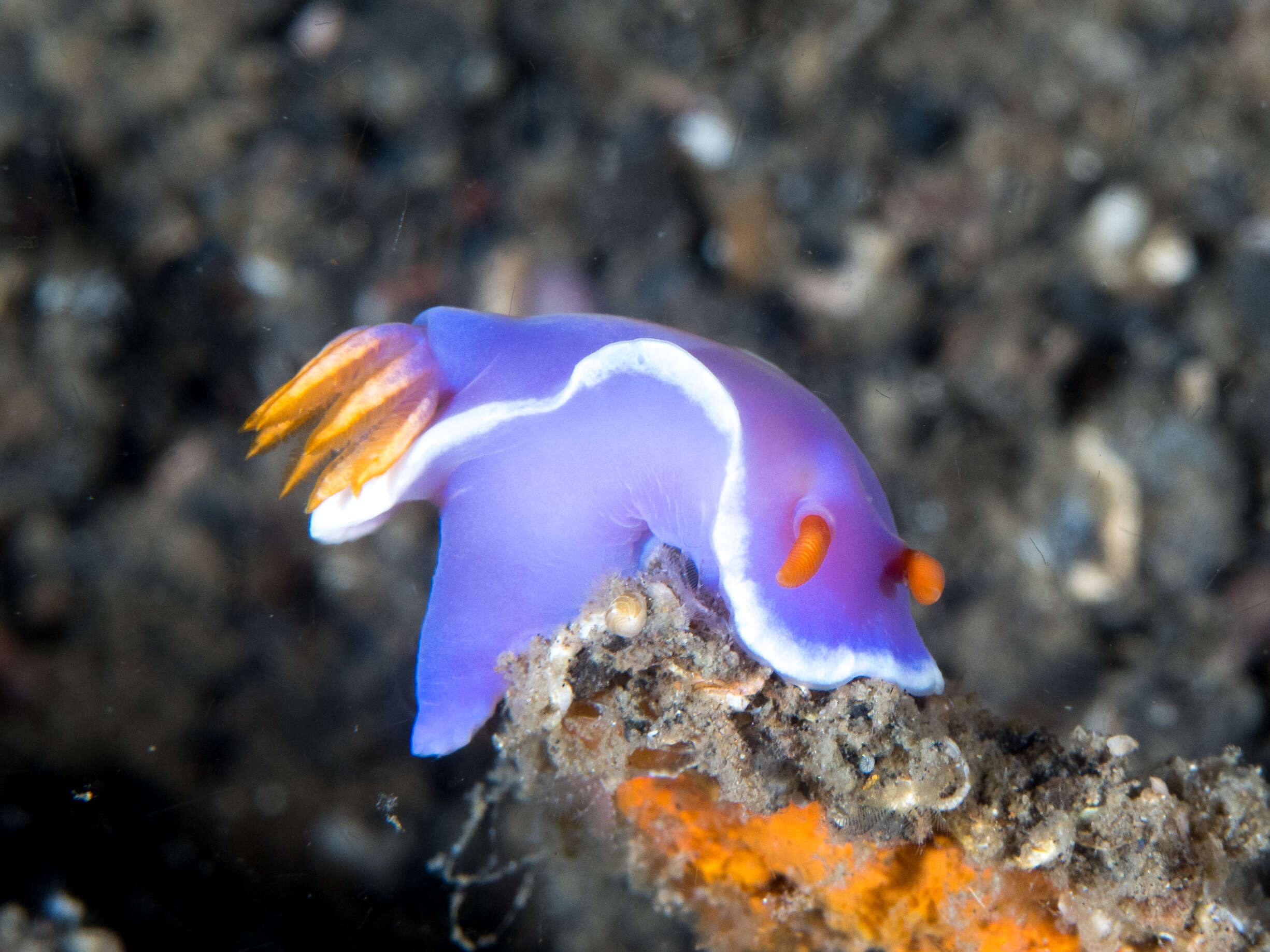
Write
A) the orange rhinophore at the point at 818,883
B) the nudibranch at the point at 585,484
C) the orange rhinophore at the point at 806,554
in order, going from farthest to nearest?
the orange rhinophore at the point at 818,883 < the nudibranch at the point at 585,484 < the orange rhinophore at the point at 806,554

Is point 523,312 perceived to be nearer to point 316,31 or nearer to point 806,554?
point 316,31

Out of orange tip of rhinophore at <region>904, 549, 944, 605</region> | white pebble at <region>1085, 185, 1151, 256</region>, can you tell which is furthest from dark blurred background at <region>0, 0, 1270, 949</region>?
orange tip of rhinophore at <region>904, 549, 944, 605</region>

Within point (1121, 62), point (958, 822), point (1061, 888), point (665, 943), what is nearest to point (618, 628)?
point (958, 822)

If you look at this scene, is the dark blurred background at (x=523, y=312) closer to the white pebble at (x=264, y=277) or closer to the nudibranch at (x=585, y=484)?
the white pebble at (x=264, y=277)

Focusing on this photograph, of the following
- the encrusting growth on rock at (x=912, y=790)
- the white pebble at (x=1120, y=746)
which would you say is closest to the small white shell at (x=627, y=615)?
the encrusting growth on rock at (x=912, y=790)

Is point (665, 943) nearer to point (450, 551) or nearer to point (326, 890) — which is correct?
point (326, 890)

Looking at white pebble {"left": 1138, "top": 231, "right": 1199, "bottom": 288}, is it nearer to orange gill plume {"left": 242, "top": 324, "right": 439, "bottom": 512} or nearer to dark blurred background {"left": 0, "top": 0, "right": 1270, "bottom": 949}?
dark blurred background {"left": 0, "top": 0, "right": 1270, "bottom": 949}
